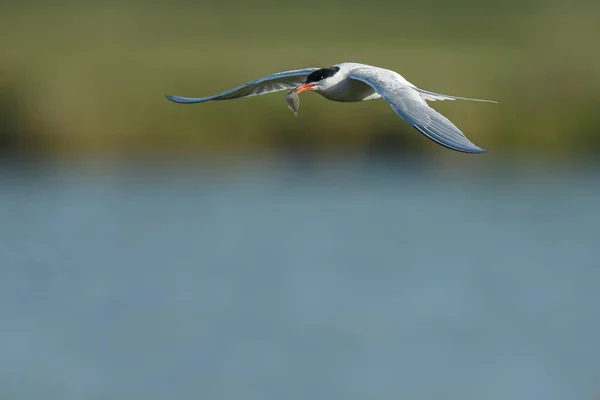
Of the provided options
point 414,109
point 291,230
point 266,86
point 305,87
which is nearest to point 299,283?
point 291,230

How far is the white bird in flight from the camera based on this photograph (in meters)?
6.85

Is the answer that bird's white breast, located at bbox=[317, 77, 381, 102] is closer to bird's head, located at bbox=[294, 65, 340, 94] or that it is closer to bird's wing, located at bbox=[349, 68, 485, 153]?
bird's head, located at bbox=[294, 65, 340, 94]

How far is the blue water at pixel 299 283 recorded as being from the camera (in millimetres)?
12250

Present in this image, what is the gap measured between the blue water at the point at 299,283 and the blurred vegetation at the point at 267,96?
76 centimetres

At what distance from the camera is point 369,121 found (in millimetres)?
16859

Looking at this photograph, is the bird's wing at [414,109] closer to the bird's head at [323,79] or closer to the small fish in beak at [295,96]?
the bird's head at [323,79]

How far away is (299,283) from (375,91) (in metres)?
7.39

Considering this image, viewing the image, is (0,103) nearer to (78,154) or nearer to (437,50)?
(78,154)

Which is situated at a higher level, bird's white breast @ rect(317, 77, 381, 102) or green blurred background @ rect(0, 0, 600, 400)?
bird's white breast @ rect(317, 77, 381, 102)

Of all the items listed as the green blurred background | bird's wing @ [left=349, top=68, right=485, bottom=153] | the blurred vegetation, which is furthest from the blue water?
bird's wing @ [left=349, top=68, right=485, bottom=153]

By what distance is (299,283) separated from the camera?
49.5 feet

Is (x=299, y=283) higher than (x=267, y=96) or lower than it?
lower

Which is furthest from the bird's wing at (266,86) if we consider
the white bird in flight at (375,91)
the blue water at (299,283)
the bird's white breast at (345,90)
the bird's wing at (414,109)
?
the blue water at (299,283)

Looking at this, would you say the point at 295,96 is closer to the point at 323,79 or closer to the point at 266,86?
the point at 323,79
